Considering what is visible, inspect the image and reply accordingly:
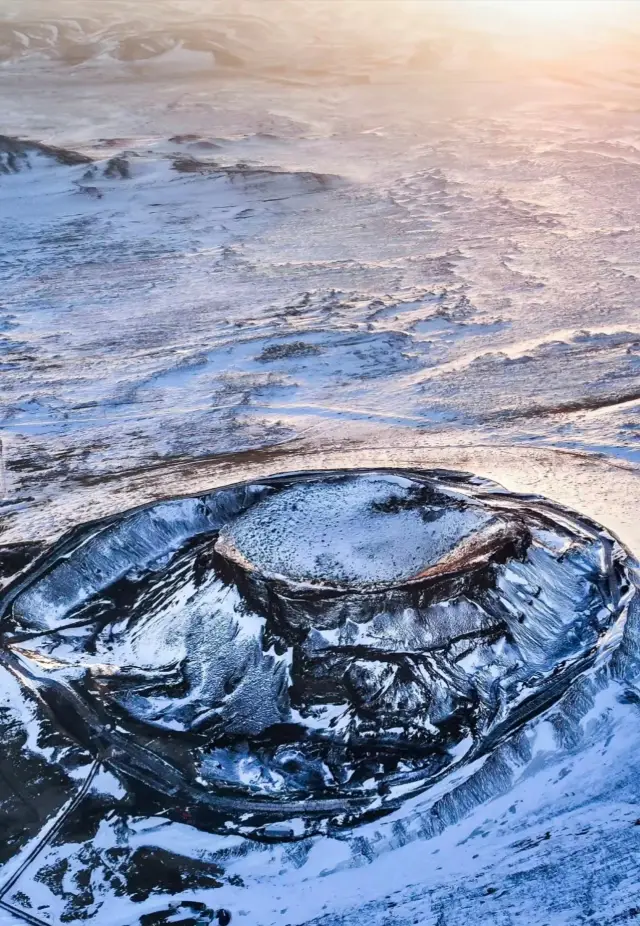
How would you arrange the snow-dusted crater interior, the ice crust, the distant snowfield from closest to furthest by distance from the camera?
the distant snowfield
the snow-dusted crater interior
the ice crust

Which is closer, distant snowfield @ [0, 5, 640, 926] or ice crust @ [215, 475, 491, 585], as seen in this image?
distant snowfield @ [0, 5, 640, 926]

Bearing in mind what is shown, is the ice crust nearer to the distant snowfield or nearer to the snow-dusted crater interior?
the snow-dusted crater interior

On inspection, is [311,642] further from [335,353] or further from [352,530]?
[335,353]

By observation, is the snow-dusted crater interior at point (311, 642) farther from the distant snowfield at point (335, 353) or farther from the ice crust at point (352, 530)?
the distant snowfield at point (335, 353)

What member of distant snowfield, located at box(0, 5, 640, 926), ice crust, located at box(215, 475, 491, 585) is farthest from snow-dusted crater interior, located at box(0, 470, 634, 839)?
distant snowfield, located at box(0, 5, 640, 926)

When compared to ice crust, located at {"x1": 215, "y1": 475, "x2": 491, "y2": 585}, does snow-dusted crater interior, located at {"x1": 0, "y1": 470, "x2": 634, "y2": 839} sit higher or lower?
lower

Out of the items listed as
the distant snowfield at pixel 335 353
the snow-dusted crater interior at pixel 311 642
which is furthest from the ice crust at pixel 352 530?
the distant snowfield at pixel 335 353
